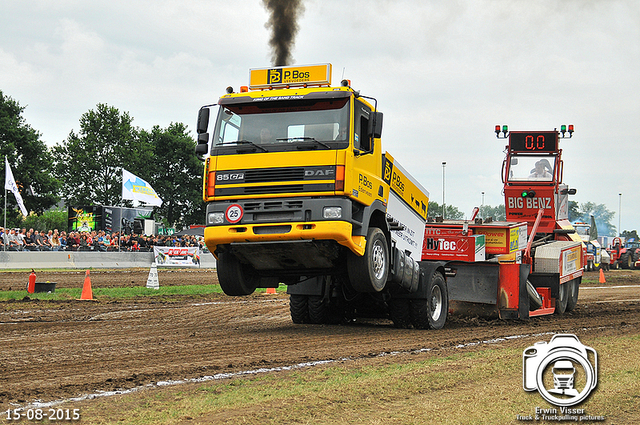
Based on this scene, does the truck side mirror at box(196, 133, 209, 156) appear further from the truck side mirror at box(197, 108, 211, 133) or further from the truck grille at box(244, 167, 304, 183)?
the truck grille at box(244, 167, 304, 183)

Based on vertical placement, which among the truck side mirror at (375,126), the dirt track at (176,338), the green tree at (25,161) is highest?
the green tree at (25,161)

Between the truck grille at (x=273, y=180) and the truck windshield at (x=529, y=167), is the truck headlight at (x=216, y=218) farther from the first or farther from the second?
the truck windshield at (x=529, y=167)

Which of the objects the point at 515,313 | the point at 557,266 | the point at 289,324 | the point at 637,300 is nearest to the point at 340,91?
the point at 289,324

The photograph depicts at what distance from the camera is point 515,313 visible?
1341 centimetres

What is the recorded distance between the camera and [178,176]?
238ft

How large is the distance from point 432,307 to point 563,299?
203 inches

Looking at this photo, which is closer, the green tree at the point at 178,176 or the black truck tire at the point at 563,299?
the black truck tire at the point at 563,299

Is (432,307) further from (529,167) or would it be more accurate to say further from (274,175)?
(529,167)

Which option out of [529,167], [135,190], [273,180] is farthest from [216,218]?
[135,190]

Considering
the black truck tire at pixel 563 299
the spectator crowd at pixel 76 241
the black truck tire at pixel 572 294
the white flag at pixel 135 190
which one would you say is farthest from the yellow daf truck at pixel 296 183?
the white flag at pixel 135 190

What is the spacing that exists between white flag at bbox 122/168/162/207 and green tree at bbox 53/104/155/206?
2798cm

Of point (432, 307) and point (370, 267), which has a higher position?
point (370, 267)

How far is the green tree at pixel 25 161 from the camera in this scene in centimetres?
5156

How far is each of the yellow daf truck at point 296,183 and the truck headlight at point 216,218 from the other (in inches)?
0.6
